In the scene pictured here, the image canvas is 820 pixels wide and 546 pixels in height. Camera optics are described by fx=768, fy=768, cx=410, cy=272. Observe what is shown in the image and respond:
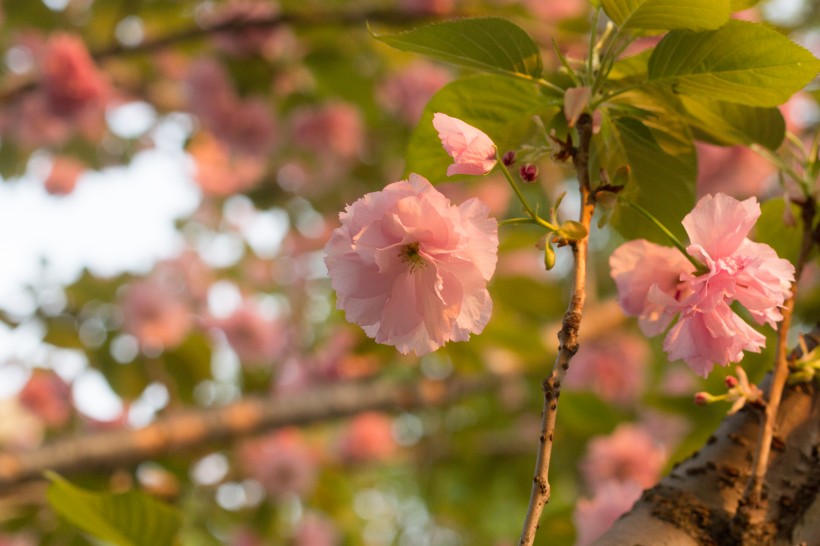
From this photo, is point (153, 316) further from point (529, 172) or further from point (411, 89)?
point (529, 172)

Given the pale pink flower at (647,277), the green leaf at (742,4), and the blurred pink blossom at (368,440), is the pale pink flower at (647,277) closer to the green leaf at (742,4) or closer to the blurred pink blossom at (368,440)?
the green leaf at (742,4)

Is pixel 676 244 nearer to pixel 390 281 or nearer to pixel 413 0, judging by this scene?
pixel 390 281

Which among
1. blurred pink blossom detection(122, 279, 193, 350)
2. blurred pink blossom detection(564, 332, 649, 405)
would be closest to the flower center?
blurred pink blossom detection(564, 332, 649, 405)

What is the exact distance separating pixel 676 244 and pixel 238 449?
162 centimetres

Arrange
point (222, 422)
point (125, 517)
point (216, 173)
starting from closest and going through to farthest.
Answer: point (125, 517)
point (222, 422)
point (216, 173)

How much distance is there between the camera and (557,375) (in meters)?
0.41

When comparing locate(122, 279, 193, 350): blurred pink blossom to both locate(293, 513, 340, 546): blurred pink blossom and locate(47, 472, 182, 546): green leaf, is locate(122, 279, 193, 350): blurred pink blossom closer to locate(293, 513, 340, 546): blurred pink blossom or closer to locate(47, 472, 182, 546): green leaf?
locate(293, 513, 340, 546): blurred pink blossom

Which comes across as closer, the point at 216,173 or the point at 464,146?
the point at 464,146

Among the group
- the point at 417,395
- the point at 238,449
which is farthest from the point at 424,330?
the point at 238,449

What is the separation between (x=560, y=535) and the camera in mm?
918

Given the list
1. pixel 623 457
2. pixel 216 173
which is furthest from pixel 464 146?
pixel 216 173

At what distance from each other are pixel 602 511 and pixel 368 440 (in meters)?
1.60

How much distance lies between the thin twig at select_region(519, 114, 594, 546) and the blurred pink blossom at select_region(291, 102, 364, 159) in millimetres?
1902

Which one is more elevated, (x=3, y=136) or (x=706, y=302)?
(x=706, y=302)
